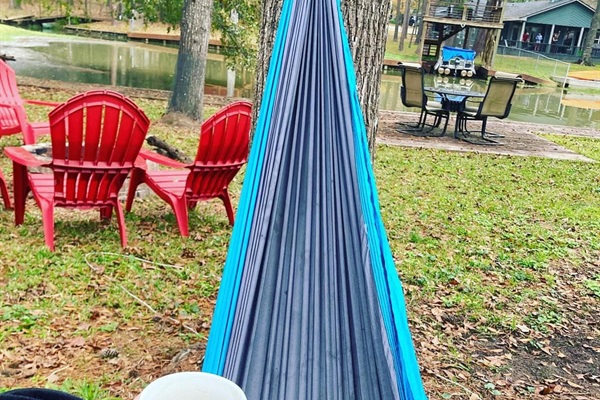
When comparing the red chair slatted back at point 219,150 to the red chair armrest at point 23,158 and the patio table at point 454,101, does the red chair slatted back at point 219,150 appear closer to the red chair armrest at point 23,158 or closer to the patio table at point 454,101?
the red chair armrest at point 23,158

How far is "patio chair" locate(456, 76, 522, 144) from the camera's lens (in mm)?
7953

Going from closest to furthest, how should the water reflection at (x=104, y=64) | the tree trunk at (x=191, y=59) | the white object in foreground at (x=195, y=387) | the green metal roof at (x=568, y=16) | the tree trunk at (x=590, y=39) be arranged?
the white object in foreground at (x=195, y=387) → the tree trunk at (x=191, y=59) → the water reflection at (x=104, y=64) → the tree trunk at (x=590, y=39) → the green metal roof at (x=568, y=16)

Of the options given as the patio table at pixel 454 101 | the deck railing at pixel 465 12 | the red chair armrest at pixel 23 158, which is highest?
the deck railing at pixel 465 12

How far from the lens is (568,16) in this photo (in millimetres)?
36844

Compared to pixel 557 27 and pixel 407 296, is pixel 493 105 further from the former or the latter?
pixel 557 27

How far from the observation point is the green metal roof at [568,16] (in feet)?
120

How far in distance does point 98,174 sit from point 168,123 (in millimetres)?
4222

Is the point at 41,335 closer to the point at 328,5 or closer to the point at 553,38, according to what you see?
the point at 328,5

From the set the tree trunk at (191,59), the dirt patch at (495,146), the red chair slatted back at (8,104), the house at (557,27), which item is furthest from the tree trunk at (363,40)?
the house at (557,27)

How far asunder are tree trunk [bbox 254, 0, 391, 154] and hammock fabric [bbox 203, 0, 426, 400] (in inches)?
15.0

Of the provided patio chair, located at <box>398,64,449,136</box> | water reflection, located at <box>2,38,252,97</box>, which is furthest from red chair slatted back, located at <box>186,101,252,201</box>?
water reflection, located at <box>2,38,252,97</box>

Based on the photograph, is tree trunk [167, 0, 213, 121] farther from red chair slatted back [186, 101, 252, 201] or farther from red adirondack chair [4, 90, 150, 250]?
Answer: red adirondack chair [4, 90, 150, 250]

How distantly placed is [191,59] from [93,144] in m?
4.46

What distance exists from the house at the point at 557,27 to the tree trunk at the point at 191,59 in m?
32.7
